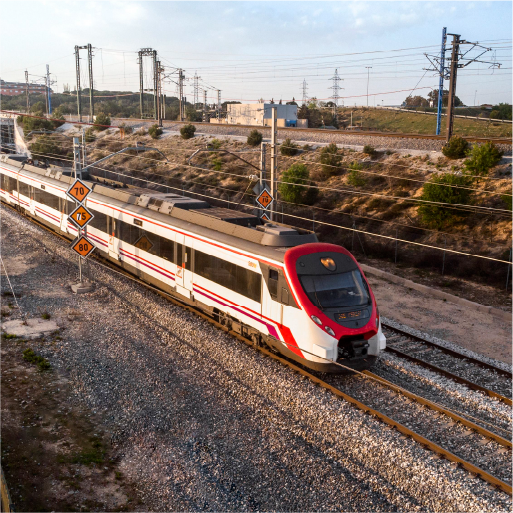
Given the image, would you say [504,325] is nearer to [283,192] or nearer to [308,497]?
[308,497]

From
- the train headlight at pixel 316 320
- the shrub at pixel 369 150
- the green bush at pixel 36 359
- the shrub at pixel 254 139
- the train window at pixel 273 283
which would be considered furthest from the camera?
the shrub at pixel 254 139

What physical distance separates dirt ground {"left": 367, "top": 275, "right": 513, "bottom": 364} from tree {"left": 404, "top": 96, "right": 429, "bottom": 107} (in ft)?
371

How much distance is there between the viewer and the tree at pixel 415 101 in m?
123

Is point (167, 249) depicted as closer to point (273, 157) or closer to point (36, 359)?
point (36, 359)

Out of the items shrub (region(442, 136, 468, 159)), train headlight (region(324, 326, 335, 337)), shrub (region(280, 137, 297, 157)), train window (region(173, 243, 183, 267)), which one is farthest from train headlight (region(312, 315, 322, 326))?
shrub (region(280, 137, 297, 157))

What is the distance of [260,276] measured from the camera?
12445 mm

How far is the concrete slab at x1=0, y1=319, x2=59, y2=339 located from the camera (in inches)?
577

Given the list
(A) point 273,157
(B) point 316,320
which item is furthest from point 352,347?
(A) point 273,157

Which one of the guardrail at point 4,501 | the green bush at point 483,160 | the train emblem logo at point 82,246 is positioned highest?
the green bush at point 483,160

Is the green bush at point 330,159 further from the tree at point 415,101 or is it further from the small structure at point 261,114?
the tree at point 415,101

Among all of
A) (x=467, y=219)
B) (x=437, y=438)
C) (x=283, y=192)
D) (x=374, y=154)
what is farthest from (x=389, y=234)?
(x=437, y=438)

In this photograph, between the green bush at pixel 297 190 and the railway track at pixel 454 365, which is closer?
the railway track at pixel 454 365

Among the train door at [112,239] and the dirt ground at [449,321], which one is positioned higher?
the train door at [112,239]

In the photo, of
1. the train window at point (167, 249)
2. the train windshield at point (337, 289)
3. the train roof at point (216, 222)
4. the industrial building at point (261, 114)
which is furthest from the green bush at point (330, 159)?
the train windshield at point (337, 289)
